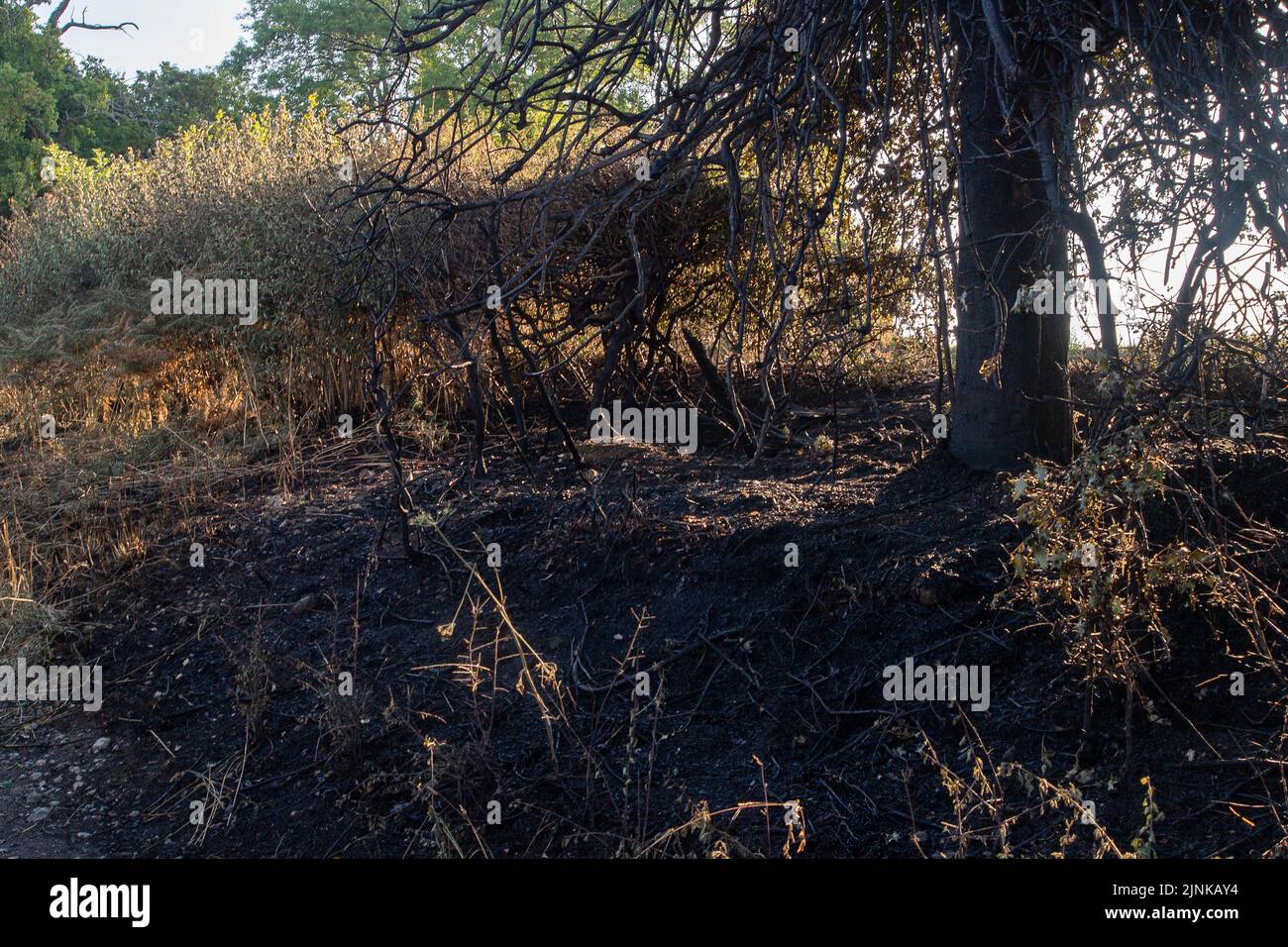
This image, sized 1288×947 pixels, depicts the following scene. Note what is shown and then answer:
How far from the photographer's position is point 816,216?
3.59m

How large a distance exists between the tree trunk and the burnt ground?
280mm

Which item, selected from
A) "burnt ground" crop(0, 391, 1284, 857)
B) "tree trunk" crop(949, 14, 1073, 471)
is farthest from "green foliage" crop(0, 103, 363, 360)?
"tree trunk" crop(949, 14, 1073, 471)

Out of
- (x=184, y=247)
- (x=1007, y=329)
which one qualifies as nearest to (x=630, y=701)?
(x=1007, y=329)

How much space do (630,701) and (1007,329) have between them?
8.09 feet

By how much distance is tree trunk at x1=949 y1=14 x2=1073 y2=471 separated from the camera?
4922 millimetres

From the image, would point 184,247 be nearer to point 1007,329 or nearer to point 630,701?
point 630,701

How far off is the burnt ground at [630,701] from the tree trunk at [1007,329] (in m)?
0.28

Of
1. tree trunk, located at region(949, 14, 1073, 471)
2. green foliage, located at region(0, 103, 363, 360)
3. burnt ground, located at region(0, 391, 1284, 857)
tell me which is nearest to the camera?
burnt ground, located at region(0, 391, 1284, 857)

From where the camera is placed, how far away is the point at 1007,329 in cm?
503

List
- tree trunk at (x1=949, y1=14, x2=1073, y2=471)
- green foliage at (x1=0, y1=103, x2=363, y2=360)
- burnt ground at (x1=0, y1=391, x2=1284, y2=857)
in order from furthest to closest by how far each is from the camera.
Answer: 1. green foliage at (x1=0, y1=103, x2=363, y2=360)
2. tree trunk at (x1=949, y1=14, x2=1073, y2=471)
3. burnt ground at (x1=0, y1=391, x2=1284, y2=857)

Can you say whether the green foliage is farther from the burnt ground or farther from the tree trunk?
the tree trunk

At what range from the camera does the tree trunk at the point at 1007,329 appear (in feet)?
16.1

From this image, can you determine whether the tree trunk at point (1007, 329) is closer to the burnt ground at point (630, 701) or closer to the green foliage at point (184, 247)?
the burnt ground at point (630, 701)

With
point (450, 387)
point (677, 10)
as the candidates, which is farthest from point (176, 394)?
point (677, 10)
